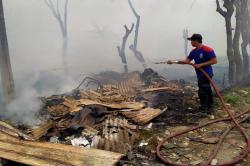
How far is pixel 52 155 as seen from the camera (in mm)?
5816

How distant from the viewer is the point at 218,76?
21.2 m

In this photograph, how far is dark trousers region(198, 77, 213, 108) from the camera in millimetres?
8438

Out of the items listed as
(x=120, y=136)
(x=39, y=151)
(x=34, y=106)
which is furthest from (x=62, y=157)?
(x=34, y=106)

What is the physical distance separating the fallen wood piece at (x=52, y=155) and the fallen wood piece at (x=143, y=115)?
7.26ft

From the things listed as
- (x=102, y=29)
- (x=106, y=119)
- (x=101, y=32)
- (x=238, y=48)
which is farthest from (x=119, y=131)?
(x=102, y=29)

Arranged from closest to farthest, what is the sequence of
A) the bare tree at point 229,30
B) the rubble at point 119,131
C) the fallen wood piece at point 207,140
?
the rubble at point 119,131 → the fallen wood piece at point 207,140 → the bare tree at point 229,30

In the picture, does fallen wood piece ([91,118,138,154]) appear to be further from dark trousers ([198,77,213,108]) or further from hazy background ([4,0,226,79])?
hazy background ([4,0,226,79])

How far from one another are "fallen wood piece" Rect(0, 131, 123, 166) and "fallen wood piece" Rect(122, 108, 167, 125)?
2.21m

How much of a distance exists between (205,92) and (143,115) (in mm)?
1500

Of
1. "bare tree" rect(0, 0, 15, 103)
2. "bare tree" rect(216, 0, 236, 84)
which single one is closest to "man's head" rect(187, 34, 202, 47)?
"bare tree" rect(0, 0, 15, 103)

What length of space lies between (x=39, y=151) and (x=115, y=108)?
2.81 meters

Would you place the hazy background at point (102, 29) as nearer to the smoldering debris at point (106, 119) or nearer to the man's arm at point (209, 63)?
the smoldering debris at point (106, 119)

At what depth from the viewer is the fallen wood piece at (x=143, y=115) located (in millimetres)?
7945

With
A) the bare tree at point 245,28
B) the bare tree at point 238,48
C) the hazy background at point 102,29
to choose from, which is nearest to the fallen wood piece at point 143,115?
the bare tree at point 238,48
